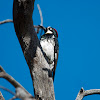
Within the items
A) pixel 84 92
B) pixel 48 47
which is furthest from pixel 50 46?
pixel 84 92

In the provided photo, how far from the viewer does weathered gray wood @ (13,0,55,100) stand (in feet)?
8.28

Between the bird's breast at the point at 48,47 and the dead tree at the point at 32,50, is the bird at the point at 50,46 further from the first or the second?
the dead tree at the point at 32,50

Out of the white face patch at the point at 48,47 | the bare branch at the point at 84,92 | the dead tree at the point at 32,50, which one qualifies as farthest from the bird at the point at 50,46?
the dead tree at the point at 32,50

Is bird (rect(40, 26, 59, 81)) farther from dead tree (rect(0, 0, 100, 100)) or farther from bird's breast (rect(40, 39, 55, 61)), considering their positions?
dead tree (rect(0, 0, 100, 100))

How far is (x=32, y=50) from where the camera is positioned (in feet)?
8.91

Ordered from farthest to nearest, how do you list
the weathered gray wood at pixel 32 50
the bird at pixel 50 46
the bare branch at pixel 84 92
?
1. the bird at pixel 50 46
2. the bare branch at pixel 84 92
3. the weathered gray wood at pixel 32 50

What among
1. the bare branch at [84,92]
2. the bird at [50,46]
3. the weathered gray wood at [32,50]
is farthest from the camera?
the bird at [50,46]

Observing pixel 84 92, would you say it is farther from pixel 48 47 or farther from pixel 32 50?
pixel 48 47

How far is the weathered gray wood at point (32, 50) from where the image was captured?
252cm

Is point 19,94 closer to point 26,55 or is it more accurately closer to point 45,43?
point 26,55

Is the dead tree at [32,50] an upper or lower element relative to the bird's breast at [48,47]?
lower

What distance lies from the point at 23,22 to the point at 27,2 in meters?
0.26

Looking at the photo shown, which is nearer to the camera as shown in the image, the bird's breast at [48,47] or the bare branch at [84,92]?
the bare branch at [84,92]

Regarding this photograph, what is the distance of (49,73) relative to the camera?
2.68 metres
